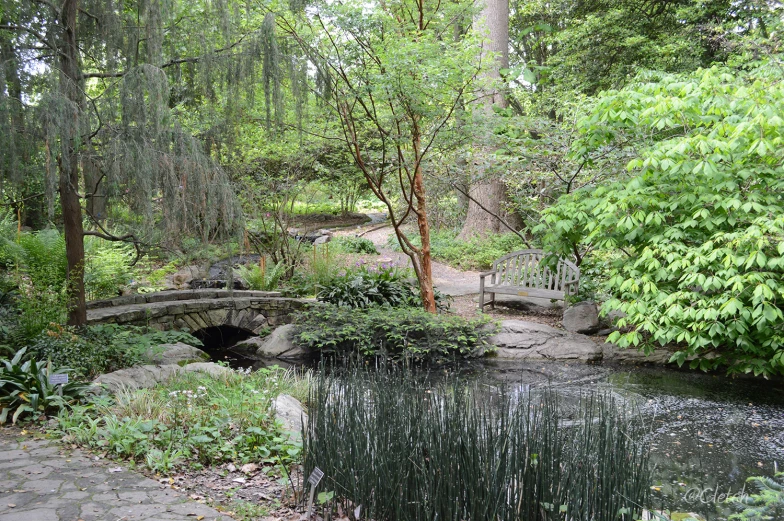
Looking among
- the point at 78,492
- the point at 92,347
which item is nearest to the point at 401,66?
the point at 92,347

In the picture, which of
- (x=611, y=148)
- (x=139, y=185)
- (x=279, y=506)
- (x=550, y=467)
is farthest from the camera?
(x=611, y=148)

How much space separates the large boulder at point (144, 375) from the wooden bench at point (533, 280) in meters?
4.25

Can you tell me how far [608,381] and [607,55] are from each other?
8024 millimetres

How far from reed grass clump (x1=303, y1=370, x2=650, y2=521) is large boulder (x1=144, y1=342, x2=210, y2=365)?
3.09 meters

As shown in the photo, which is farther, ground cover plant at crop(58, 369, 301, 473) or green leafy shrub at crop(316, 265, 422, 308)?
green leafy shrub at crop(316, 265, 422, 308)

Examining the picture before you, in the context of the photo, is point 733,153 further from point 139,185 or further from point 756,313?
point 139,185

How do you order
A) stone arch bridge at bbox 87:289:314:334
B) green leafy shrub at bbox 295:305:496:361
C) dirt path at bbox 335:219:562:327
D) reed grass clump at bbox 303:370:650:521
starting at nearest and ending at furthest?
reed grass clump at bbox 303:370:650:521, stone arch bridge at bbox 87:289:314:334, green leafy shrub at bbox 295:305:496:361, dirt path at bbox 335:219:562:327

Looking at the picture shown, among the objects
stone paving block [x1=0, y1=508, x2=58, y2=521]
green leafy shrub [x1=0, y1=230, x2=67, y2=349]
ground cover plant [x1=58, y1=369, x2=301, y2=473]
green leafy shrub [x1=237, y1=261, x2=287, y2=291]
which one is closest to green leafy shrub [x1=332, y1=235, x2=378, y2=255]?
green leafy shrub [x1=237, y1=261, x2=287, y2=291]

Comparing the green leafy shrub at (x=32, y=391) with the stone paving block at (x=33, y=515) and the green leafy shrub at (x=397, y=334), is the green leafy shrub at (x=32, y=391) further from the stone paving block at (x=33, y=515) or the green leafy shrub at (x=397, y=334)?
the green leafy shrub at (x=397, y=334)

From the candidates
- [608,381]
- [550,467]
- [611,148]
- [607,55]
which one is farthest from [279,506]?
[607,55]

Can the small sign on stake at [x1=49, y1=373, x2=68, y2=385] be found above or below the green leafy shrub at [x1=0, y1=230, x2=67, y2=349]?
below

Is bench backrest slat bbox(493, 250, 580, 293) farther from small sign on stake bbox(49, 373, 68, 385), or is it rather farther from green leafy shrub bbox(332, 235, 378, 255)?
small sign on stake bbox(49, 373, 68, 385)

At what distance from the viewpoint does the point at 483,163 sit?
825 centimetres

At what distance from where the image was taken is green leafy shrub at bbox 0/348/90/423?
393cm
